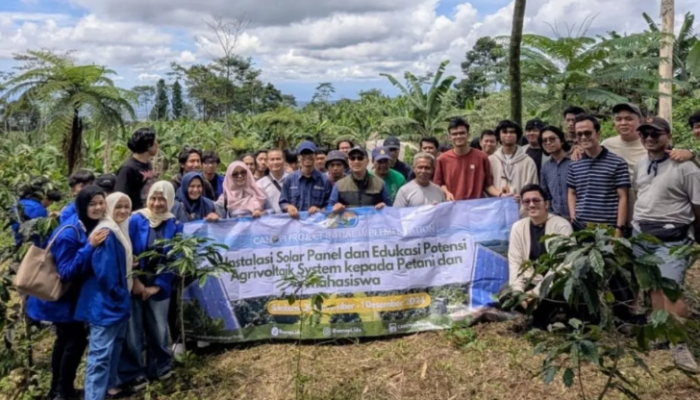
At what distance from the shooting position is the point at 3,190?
335 centimetres

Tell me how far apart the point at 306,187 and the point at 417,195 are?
3.24ft

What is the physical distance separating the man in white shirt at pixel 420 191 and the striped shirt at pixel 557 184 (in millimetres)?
929

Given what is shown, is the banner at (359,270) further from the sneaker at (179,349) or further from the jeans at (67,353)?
the jeans at (67,353)

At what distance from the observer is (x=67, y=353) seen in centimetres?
344

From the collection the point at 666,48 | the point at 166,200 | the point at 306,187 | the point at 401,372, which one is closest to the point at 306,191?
the point at 306,187

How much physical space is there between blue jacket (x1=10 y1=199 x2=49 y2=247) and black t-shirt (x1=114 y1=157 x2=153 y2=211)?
56 cm

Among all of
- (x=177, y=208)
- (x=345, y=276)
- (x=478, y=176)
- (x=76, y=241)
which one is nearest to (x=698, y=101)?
(x=478, y=176)

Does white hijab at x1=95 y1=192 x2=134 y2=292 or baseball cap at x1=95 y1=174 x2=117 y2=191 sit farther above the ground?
baseball cap at x1=95 y1=174 x2=117 y2=191

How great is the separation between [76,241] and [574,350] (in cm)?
286

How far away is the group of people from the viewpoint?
3318mm

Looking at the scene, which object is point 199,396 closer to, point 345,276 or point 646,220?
→ point 345,276

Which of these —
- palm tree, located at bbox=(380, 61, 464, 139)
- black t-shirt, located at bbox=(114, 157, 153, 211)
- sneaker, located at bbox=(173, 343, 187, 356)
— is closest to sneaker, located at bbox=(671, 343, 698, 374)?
sneaker, located at bbox=(173, 343, 187, 356)

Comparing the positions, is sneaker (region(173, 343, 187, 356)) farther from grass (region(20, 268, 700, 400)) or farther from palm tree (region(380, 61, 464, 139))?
palm tree (region(380, 61, 464, 139))

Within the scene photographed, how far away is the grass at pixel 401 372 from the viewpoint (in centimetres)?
346
